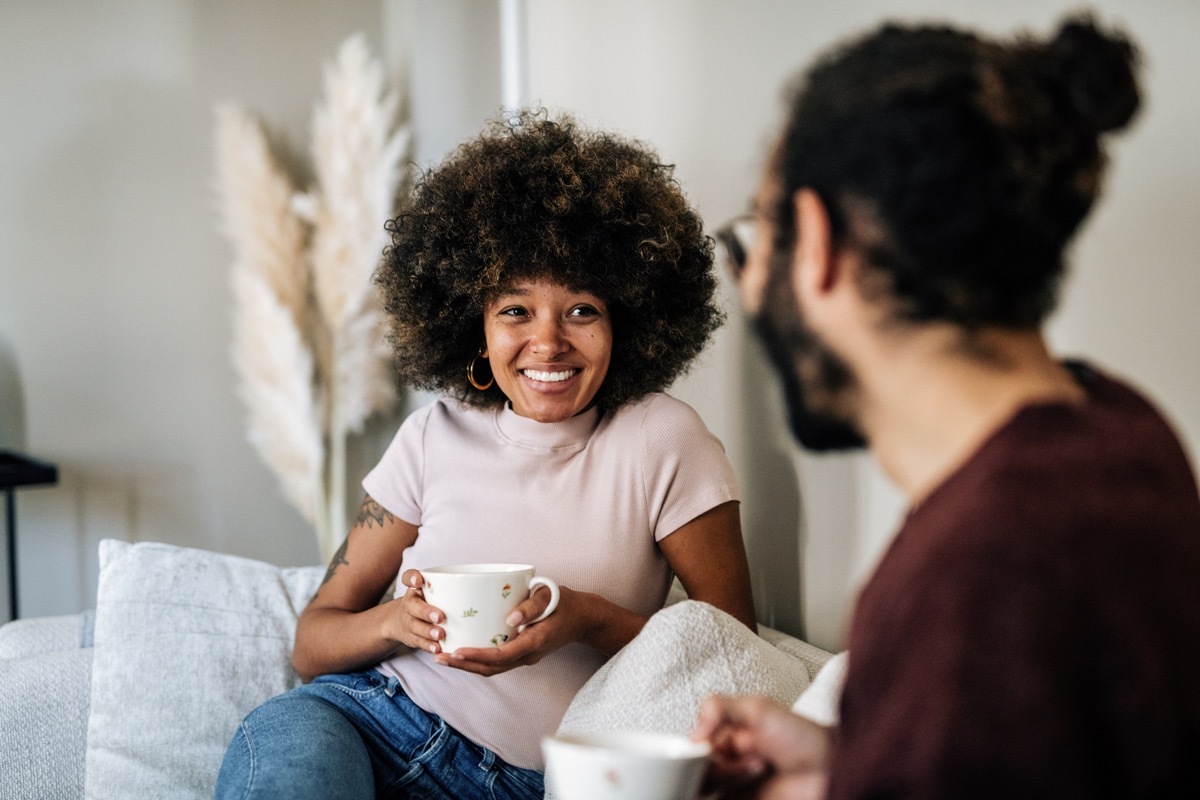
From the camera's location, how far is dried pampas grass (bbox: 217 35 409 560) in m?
2.75

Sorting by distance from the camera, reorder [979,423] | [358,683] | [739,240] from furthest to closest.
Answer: [358,683] < [739,240] < [979,423]

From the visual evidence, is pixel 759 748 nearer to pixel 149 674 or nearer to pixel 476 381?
pixel 476 381

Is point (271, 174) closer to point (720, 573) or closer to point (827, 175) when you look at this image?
point (720, 573)

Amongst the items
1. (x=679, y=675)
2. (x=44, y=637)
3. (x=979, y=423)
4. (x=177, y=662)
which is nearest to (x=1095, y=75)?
(x=979, y=423)

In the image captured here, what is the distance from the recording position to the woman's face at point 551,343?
4.66 feet

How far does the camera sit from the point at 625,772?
2.26ft

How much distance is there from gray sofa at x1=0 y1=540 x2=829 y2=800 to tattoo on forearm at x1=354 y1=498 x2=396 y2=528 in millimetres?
227

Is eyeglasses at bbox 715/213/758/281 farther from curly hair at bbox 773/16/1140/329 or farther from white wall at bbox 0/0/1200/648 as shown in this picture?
white wall at bbox 0/0/1200/648

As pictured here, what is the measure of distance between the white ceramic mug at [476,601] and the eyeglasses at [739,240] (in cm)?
47

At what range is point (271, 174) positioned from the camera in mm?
2764

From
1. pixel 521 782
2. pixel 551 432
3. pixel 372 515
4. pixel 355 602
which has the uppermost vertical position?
pixel 551 432

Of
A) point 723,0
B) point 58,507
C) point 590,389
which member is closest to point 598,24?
point 723,0

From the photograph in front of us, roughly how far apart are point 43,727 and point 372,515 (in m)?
0.53

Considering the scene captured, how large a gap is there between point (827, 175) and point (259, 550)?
103 inches
